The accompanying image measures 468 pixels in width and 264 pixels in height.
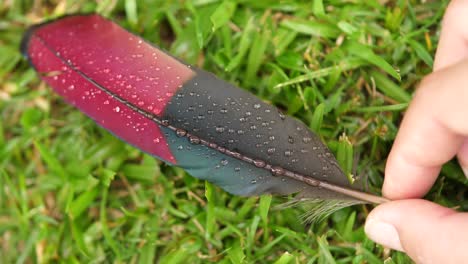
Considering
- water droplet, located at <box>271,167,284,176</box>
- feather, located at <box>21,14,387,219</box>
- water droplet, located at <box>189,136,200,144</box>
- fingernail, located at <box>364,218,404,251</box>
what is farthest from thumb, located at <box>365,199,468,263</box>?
water droplet, located at <box>189,136,200,144</box>

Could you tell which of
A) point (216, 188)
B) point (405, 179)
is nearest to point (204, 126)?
point (216, 188)

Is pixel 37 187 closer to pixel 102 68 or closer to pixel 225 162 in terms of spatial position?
pixel 102 68

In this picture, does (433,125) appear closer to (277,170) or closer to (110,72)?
(277,170)

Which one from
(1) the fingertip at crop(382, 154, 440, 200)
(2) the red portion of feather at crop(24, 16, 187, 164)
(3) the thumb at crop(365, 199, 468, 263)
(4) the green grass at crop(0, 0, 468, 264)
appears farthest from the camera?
(4) the green grass at crop(0, 0, 468, 264)

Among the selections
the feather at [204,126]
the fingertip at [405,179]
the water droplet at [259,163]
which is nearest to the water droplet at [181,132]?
the feather at [204,126]

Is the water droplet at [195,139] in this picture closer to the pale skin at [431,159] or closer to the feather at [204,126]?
the feather at [204,126]

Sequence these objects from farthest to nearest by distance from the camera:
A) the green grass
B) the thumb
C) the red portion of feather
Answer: the green grass
the red portion of feather
the thumb

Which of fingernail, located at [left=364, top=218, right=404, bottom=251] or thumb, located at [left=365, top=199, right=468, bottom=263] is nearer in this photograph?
thumb, located at [left=365, top=199, right=468, bottom=263]

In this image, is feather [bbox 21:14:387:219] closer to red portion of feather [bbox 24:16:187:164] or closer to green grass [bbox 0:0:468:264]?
red portion of feather [bbox 24:16:187:164]

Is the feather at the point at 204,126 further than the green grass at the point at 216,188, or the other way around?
the green grass at the point at 216,188
